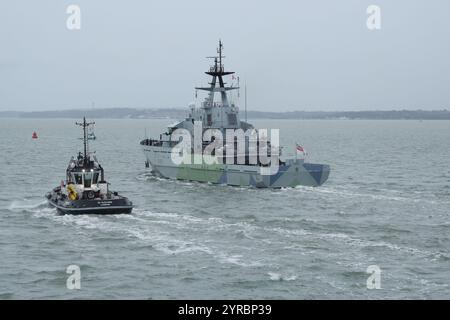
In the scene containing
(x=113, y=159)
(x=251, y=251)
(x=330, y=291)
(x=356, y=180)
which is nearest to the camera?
(x=330, y=291)

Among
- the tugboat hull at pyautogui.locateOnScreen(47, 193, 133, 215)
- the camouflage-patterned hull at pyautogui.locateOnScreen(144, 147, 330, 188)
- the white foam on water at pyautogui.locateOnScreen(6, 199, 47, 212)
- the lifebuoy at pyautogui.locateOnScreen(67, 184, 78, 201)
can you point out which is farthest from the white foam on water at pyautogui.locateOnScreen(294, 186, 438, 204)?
the white foam on water at pyautogui.locateOnScreen(6, 199, 47, 212)

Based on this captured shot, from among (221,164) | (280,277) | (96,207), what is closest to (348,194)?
(221,164)

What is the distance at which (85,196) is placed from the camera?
41688 millimetres

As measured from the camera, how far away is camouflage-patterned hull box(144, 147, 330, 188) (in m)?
55.5

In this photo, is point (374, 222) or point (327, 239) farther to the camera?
point (374, 222)

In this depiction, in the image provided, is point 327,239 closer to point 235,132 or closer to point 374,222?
point 374,222

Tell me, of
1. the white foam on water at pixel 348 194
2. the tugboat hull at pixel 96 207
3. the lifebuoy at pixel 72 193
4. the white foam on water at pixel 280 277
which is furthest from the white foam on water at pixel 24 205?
the white foam on water at pixel 280 277

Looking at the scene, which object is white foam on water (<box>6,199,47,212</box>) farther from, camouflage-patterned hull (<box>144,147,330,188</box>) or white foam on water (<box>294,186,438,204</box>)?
white foam on water (<box>294,186,438,204</box>)

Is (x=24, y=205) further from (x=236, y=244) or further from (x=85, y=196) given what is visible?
(x=236, y=244)

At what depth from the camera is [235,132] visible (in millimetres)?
65625

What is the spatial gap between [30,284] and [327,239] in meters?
16.2

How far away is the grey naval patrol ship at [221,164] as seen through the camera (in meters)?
55.8

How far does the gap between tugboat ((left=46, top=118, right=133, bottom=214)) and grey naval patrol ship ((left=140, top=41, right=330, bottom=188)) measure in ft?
55.3

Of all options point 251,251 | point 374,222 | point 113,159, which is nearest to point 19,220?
point 251,251
